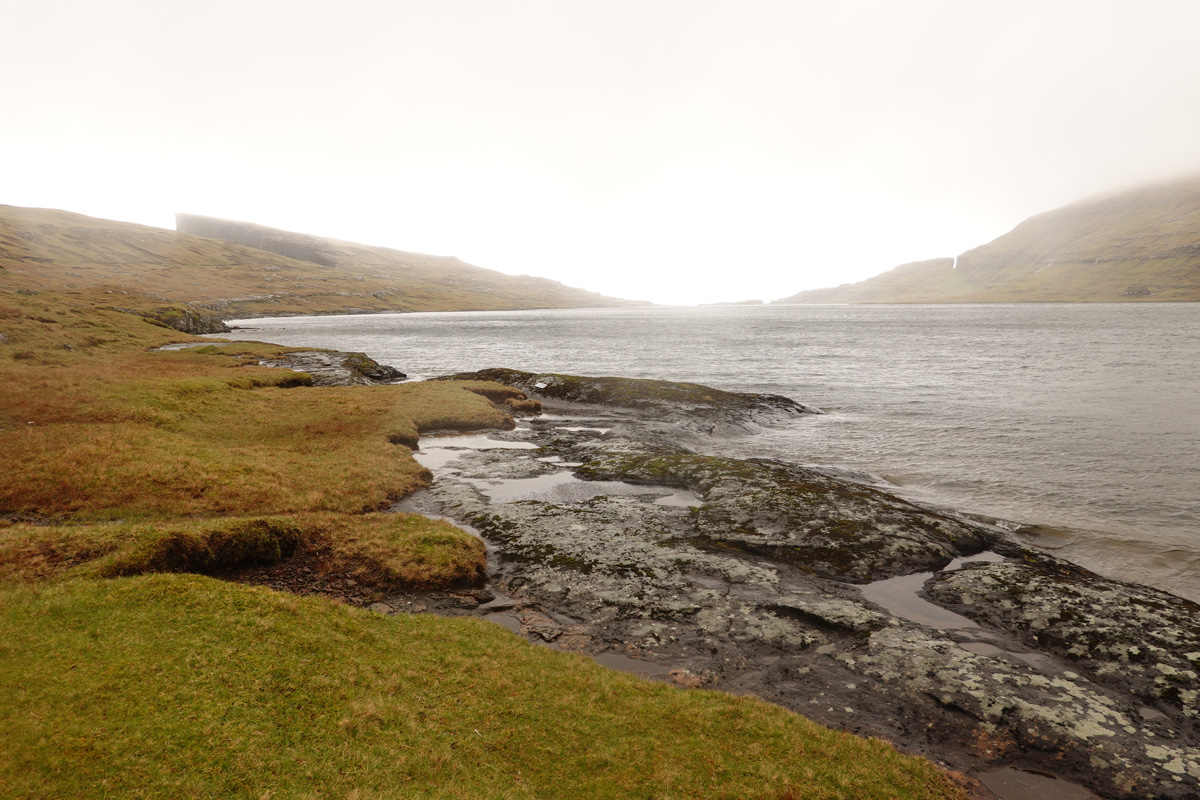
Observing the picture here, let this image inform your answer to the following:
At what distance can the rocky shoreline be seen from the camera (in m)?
12.1

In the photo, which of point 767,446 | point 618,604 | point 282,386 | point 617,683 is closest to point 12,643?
point 617,683

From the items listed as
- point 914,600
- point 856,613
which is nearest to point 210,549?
point 856,613

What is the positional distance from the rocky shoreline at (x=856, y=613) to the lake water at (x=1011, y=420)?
17.1 ft

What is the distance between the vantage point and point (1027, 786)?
1086 centimetres

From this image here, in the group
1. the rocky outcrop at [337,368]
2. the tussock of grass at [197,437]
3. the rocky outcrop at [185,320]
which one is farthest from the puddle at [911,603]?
the rocky outcrop at [185,320]

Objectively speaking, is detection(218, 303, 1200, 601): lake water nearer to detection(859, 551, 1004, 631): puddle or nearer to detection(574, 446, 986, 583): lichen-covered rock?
detection(574, 446, 986, 583): lichen-covered rock

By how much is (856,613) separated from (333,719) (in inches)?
569

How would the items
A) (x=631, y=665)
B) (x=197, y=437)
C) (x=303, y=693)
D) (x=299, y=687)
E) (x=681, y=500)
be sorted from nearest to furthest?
(x=303, y=693)
(x=299, y=687)
(x=631, y=665)
(x=681, y=500)
(x=197, y=437)

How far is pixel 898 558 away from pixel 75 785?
2283 centimetres

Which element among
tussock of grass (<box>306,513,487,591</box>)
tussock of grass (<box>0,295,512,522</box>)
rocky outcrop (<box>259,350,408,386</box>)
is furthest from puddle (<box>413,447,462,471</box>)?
rocky outcrop (<box>259,350,408,386</box>)

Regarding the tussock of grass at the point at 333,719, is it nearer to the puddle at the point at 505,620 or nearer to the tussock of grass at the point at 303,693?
the tussock of grass at the point at 303,693

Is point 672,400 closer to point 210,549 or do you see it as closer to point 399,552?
point 399,552

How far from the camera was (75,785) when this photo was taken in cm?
790

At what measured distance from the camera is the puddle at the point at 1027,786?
10.6m
